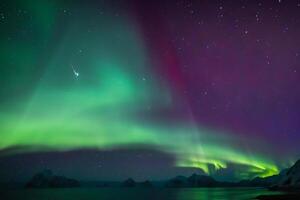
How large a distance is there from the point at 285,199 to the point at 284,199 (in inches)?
12.4

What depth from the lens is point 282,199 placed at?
371 ft

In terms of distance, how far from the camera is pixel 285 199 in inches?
4434

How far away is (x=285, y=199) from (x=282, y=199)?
95cm

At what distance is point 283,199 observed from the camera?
112875 mm

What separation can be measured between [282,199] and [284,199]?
2.07 feet

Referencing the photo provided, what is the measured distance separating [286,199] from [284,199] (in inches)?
25.7

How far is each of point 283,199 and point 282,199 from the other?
382 millimetres

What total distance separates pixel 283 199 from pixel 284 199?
11.9 inches
